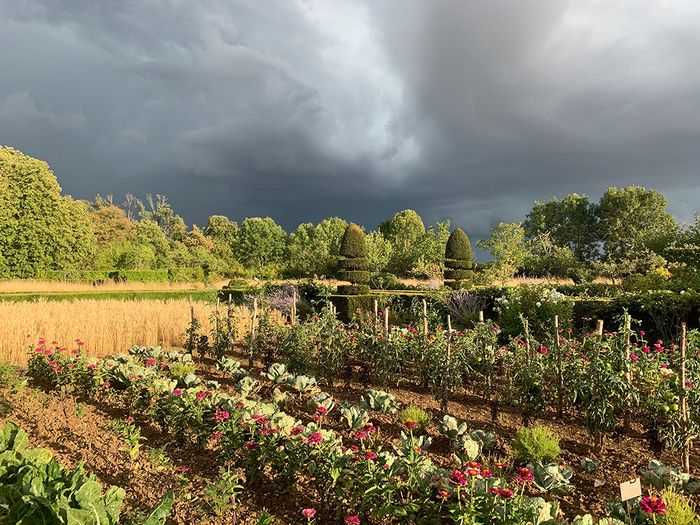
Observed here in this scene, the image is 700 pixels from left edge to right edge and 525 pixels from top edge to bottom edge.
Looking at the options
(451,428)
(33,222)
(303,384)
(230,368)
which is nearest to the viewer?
(451,428)

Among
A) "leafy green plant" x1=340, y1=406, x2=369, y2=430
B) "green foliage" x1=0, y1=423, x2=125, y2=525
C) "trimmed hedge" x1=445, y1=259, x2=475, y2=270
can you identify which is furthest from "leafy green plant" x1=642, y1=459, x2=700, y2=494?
"trimmed hedge" x1=445, y1=259, x2=475, y2=270

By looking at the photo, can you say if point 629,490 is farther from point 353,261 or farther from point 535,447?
point 353,261

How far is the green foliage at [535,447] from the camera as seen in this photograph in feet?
12.5

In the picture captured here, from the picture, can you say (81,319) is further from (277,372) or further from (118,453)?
(118,453)

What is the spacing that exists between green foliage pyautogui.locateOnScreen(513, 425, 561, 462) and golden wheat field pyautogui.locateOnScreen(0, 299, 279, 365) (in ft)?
20.8

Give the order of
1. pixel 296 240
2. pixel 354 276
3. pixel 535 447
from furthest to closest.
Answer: pixel 296 240 → pixel 354 276 → pixel 535 447

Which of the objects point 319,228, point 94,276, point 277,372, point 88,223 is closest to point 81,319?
point 277,372


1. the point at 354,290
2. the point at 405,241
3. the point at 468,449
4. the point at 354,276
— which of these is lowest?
the point at 468,449

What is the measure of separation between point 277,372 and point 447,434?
274cm

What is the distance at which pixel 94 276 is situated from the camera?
2378 cm

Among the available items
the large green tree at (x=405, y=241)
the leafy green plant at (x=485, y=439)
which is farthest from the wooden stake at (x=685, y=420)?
the large green tree at (x=405, y=241)

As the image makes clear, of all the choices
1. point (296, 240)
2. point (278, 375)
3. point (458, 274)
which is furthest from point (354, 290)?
point (296, 240)

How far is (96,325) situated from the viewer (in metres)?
8.87

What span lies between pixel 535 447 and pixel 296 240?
46.1 meters
